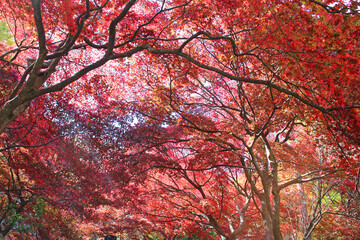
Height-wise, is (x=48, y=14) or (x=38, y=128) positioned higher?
(x=48, y=14)

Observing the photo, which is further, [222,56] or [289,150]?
[289,150]

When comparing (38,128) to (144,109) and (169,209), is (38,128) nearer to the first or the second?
(144,109)

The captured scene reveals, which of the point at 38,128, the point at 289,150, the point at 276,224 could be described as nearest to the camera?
the point at 276,224

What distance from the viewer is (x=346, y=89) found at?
4.73 metres

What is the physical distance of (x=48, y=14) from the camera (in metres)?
4.29

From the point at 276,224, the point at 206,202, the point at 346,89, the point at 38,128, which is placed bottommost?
the point at 276,224

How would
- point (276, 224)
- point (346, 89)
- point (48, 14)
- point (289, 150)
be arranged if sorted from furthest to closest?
point (289, 150) < point (276, 224) < point (346, 89) < point (48, 14)

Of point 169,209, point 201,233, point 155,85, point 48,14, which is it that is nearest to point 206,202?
point 169,209

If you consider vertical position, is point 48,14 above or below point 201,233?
above

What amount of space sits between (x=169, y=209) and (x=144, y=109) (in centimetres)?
406

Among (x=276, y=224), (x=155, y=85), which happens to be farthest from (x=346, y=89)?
(x=155, y=85)

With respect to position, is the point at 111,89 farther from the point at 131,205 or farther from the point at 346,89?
the point at 346,89

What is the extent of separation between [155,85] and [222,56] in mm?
1897

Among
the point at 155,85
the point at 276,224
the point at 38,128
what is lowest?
the point at 276,224
